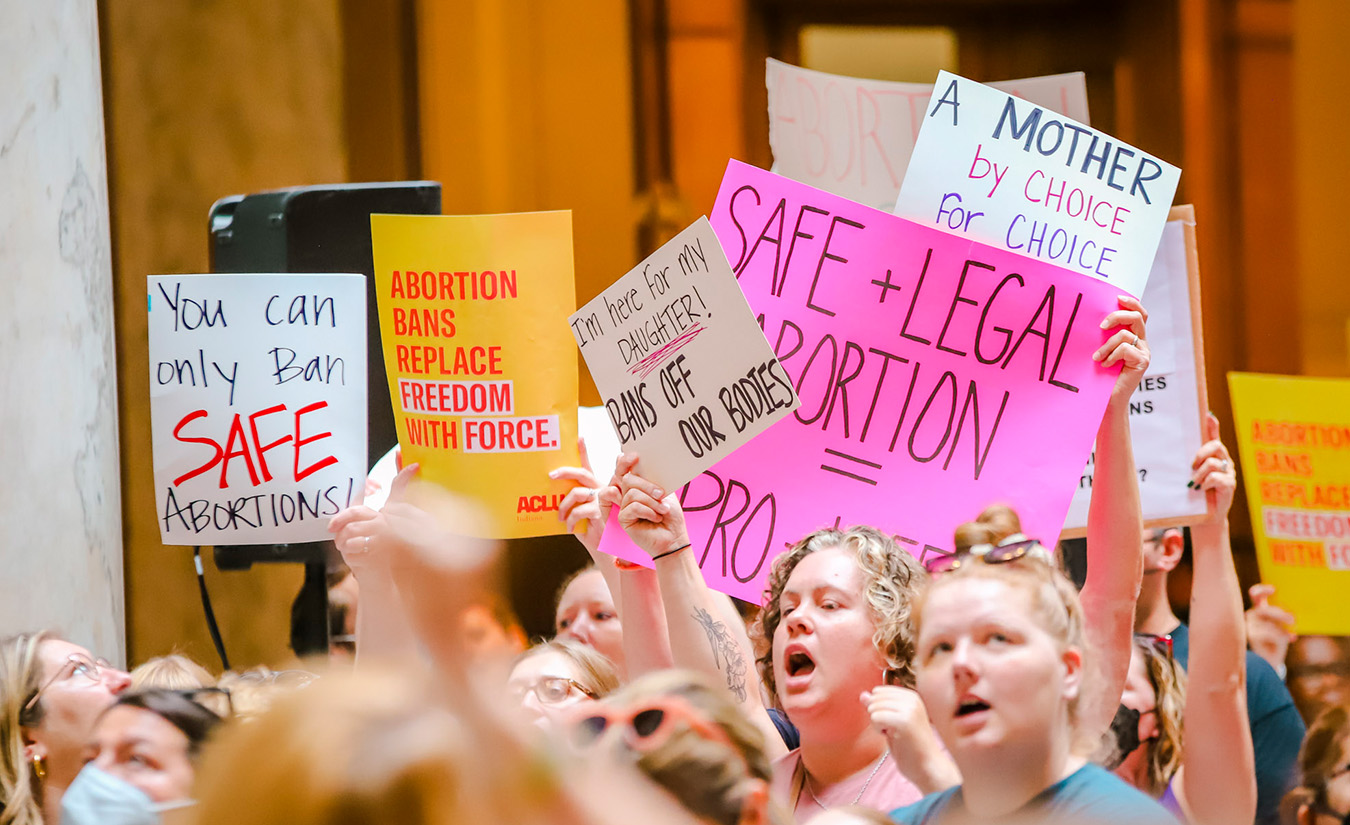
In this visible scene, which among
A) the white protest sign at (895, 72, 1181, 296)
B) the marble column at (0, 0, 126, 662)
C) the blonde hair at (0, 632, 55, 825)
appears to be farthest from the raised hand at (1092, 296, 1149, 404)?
the marble column at (0, 0, 126, 662)

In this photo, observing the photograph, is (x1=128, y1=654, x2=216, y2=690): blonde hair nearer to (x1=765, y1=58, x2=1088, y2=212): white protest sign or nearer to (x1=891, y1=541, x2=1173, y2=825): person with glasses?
(x1=891, y1=541, x2=1173, y2=825): person with glasses

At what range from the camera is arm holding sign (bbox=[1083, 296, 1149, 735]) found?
6.38 ft

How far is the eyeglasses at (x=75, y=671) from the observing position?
2.26 m

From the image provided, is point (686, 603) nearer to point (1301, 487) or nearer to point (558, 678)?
point (558, 678)

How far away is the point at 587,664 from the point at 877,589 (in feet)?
1.78

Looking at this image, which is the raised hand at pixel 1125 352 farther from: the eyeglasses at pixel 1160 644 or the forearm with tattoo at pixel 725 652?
the forearm with tattoo at pixel 725 652

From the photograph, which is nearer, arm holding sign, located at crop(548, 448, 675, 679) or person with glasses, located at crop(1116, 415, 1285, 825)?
person with glasses, located at crop(1116, 415, 1285, 825)

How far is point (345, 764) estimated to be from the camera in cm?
85

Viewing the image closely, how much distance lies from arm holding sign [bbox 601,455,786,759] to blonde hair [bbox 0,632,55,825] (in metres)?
1.00

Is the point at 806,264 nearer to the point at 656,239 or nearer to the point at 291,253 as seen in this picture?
the point at 291,253

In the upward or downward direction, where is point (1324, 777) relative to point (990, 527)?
downward

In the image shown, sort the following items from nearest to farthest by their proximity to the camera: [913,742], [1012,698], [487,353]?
1. [1012,698]
2. [913,742]
3. [487,353]

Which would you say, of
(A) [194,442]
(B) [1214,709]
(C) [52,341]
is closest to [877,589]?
(B) [1214,709]

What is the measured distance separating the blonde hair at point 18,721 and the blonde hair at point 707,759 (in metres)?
1.23
